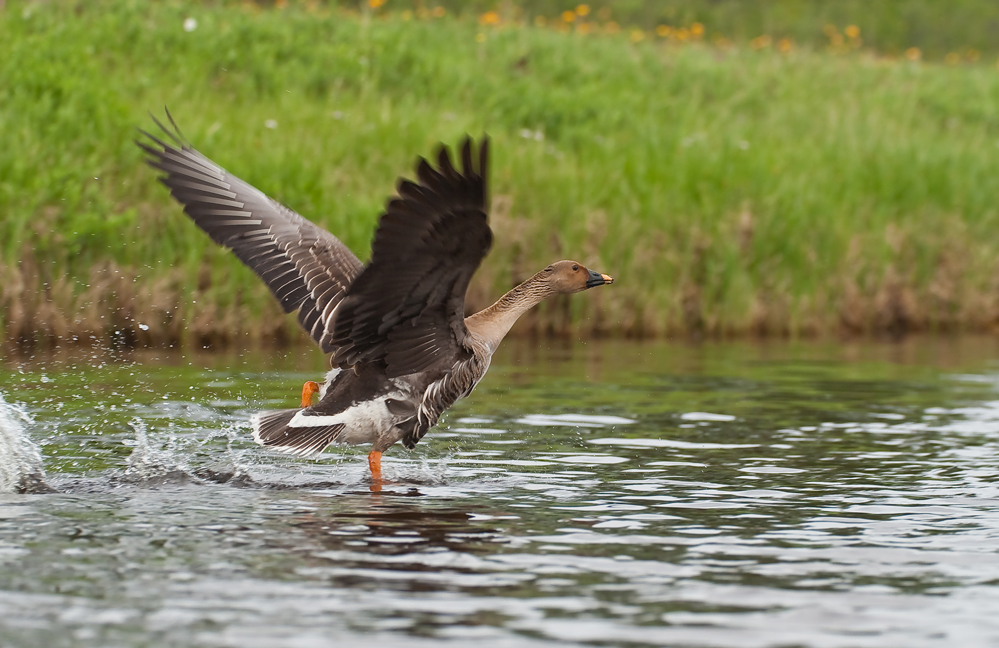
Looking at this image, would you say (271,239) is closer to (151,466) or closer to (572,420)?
(151,466)

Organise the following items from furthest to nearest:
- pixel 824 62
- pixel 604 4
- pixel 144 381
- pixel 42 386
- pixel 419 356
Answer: pixel 604 4 → pixel 824 62 → pixel 144 381 → pixel 42 386 → pixel 419 356

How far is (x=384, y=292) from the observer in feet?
20.6

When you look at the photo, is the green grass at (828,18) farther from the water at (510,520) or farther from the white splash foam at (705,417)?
the water at (510,520)

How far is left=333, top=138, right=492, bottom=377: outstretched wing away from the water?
67 centimetres

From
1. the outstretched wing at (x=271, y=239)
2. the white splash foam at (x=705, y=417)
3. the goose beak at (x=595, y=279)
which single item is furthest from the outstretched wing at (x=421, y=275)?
the white splash foam at (x=705, y=417)

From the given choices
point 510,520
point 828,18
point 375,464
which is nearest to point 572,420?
point 375,464

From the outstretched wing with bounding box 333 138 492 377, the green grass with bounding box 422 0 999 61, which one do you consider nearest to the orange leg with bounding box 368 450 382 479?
the outstretched wing with bounding box 333 138 492 377

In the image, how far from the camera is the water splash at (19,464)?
620 centimetres

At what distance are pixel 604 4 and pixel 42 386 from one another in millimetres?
24298

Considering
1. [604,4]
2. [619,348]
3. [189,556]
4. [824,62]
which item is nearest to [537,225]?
[619,348]

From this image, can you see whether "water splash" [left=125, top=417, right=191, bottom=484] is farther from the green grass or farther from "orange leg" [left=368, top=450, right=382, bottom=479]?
the green grass

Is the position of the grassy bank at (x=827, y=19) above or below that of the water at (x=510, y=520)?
above

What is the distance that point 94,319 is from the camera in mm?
10750

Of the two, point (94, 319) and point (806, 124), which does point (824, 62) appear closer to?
point (806, 124)
